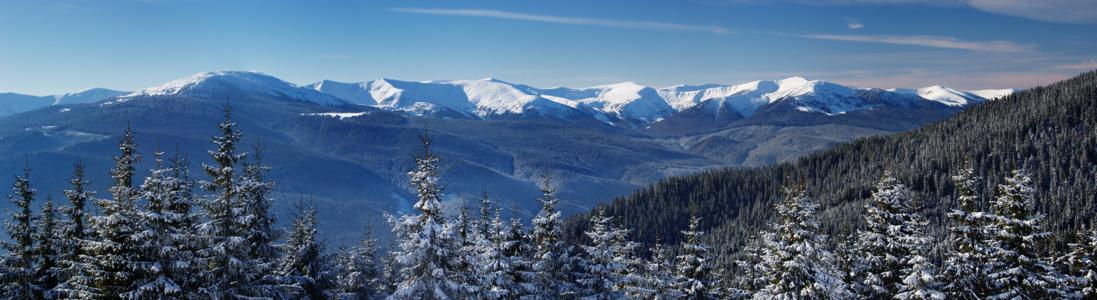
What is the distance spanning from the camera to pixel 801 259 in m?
31.3

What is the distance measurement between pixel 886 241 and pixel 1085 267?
1093 cm

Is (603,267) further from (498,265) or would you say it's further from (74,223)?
(74,223)

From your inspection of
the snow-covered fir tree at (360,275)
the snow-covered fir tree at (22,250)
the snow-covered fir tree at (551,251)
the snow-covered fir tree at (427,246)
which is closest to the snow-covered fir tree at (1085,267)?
the snow-covered fir tree at (551,251)

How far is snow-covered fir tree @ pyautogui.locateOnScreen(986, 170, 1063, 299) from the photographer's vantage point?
99.6ft

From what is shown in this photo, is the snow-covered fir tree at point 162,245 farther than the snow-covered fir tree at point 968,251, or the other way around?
the snow-covered fir tree at point 968,251

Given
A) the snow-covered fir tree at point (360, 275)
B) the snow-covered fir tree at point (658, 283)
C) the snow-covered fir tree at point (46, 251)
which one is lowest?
the snow-covered fir tree at point (360, 275)

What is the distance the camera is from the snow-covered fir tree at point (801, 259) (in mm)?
31125

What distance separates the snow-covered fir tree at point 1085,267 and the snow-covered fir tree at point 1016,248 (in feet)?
13.2

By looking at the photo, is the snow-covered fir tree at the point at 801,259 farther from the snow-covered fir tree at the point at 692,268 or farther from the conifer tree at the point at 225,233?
the conifer tree at the point at 225,233

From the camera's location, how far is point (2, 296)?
34469mm

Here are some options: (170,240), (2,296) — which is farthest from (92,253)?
(2,296)

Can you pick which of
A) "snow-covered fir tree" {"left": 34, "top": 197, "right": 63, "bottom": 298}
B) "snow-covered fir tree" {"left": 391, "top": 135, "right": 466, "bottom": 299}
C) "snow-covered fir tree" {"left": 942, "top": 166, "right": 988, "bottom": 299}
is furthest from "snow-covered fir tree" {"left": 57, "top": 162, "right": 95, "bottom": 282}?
"snow-covered fir tree" {"left": 942, "top": 166, "right": 988, "bottom": 299}

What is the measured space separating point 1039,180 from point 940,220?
97.1 feet

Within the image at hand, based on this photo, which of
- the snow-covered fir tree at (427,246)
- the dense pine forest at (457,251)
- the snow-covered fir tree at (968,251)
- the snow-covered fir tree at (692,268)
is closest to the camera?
the dense pine forest at (457,251)
